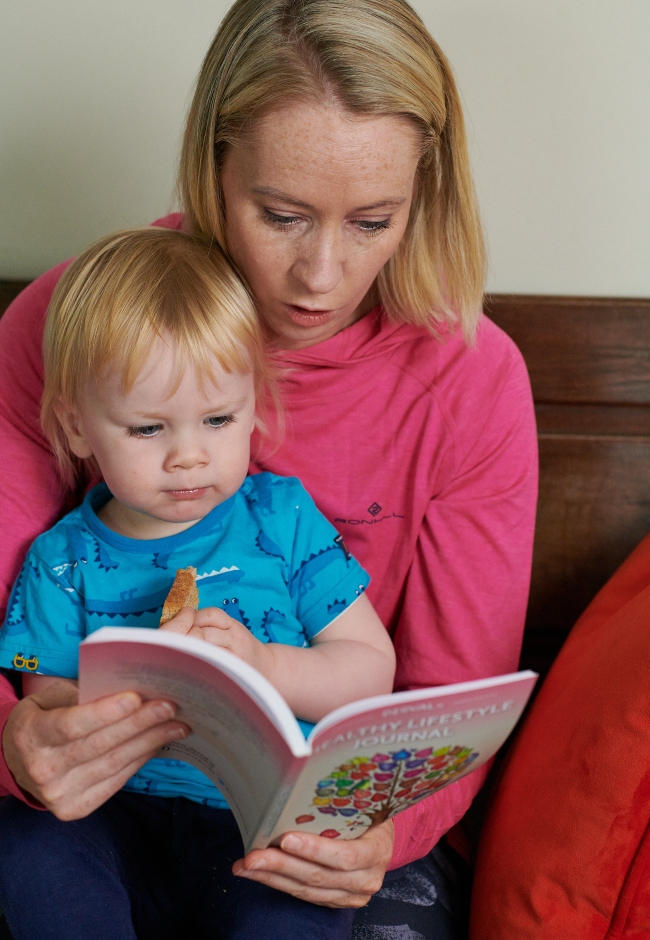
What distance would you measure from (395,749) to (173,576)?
0.47 meters

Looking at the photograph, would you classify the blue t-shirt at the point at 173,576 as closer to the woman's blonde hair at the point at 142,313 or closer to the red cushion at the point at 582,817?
the woman's blonde hair at the point at 142,313

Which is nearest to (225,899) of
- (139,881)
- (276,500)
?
(139,881)

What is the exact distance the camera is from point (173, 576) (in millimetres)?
1176

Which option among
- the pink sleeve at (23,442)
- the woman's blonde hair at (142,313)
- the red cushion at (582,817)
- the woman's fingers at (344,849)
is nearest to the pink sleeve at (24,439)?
the pink sleeve at (23,442)

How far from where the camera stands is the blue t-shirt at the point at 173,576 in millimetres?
1150

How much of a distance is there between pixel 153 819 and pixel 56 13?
125 centimetres

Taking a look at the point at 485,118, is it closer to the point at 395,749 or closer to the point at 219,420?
the point at 219,420

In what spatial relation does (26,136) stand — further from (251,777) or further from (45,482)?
(251,777)

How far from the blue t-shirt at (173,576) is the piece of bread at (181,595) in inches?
5.3

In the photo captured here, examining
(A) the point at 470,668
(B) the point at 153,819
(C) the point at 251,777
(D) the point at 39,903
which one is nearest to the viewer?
(C) the point at 251,777

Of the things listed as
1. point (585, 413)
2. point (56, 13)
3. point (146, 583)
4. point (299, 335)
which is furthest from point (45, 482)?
point (585, 413)

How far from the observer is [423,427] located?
130cm

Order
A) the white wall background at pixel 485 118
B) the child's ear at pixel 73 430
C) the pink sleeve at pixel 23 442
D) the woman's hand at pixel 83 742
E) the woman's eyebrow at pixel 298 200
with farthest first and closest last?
the white wall background at pixel 485 118
the pink sleeve at pixel 23 442
the child's ear at pixel 73 430
the woman's eyebrow at pixel 298 200
the woman's hand at pixel 83 742

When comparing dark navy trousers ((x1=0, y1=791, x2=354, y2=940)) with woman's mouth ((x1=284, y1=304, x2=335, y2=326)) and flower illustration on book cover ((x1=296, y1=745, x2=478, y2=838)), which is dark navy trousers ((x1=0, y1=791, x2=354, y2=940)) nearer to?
flower illustration on book cover ((x1=296, y1=745, x2=478, y2=838))
